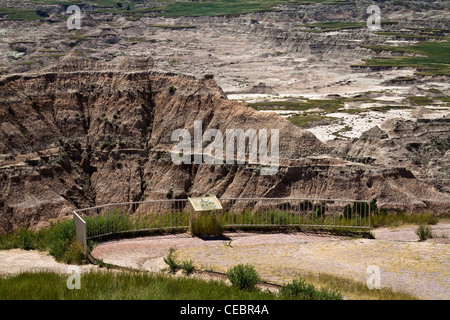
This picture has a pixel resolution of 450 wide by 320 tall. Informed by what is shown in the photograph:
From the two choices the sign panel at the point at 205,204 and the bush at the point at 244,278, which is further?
the sign panel at the point at 205,204

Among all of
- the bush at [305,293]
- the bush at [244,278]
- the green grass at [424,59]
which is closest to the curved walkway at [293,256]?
the bush at [244,278]

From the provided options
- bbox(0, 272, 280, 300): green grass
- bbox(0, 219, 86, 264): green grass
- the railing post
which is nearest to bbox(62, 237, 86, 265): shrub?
bbox(0, 219, 86, 264): green grass

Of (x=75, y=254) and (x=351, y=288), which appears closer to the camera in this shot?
(x=351, y=288)

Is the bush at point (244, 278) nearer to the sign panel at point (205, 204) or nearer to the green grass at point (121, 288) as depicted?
the green grass at point (121, 288)

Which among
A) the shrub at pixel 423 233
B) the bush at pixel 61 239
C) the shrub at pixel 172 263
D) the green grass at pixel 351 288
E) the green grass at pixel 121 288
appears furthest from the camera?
the shrub at pixel 423 233

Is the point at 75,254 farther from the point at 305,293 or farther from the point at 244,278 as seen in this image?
the point at 305,293

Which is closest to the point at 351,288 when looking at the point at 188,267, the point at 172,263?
the point at 188,267
